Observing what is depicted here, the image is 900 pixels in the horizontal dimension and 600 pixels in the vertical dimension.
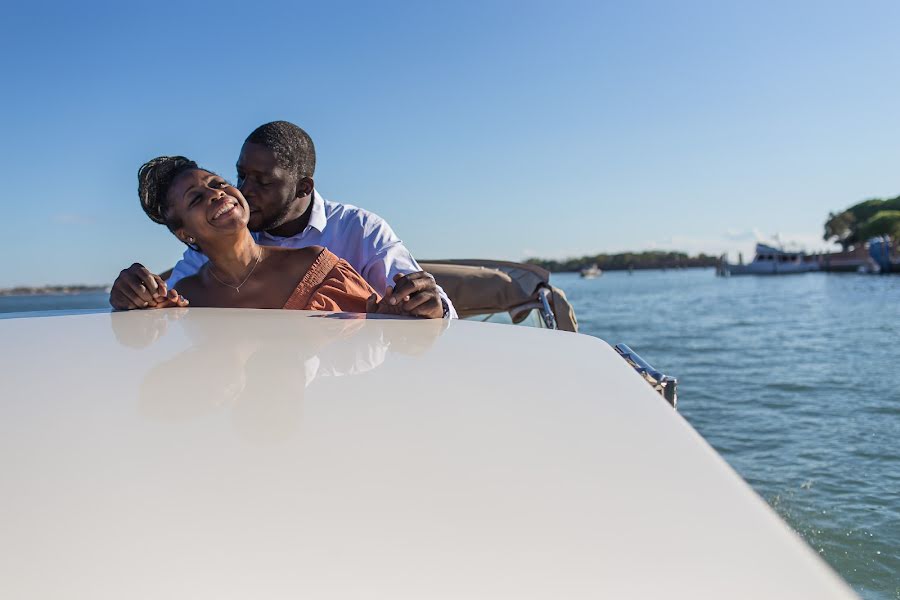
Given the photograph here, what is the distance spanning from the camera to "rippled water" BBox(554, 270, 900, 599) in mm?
3904

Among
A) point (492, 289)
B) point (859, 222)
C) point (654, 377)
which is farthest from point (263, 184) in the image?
point (859, 222)

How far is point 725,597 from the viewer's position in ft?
1.45

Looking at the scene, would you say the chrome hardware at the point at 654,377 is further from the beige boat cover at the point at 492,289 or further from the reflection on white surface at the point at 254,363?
the beige boat cover at the point at 492,289

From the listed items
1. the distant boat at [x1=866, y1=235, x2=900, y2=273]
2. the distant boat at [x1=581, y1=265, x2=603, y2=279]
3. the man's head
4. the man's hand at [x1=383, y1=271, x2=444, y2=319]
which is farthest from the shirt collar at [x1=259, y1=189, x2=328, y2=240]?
the distant boat at [x1=581, y1=265, x2=603, y2=279]

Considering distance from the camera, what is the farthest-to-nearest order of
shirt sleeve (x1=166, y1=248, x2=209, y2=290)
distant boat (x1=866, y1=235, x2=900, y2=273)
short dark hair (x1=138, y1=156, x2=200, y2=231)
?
1. distant boat (x1=866, y1=235, x2=900, y2=273)
2. shirt sleeve (x1=166, y1=248, x2=209, y2=290)
3. short dark hair (x1=138, y1=156, x2=200, y2=231)

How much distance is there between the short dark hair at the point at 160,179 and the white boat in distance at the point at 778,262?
7138 cm

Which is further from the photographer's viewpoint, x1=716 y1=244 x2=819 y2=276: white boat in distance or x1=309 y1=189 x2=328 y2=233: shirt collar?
x1=716 y1=244 x2=819 y2=276: white boat in distance

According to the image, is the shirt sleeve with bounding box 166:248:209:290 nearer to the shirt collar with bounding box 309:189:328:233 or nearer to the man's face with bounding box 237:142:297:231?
the man's face with bounding box 237:142:297:231

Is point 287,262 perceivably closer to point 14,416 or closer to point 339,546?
point 14,416

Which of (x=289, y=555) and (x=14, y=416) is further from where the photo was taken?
(x=14, y=416)

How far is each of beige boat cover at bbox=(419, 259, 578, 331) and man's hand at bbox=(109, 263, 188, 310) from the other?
6.63 ft

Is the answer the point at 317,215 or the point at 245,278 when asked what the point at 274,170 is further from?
the point at 245,278

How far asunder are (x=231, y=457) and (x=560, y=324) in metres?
3.06

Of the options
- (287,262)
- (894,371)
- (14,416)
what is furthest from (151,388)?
(894,371)
